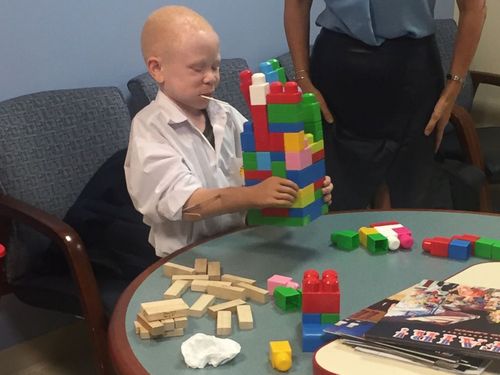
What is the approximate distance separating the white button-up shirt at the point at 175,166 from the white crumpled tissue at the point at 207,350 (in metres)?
0.39

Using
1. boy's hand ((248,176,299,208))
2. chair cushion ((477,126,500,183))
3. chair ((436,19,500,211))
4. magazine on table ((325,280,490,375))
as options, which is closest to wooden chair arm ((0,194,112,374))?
boy's hand ((248,176,299,208))

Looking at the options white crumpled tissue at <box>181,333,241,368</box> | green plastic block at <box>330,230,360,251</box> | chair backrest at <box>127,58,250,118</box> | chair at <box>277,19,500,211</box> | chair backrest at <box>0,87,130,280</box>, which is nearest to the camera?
white crumpled tissue at <box>181,333,241,368</box>

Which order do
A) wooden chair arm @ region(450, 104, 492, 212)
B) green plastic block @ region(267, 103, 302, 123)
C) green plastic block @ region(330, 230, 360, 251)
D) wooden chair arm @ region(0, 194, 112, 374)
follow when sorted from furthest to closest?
wooden chair arm @ region(450, 104, 492, 212)
wooden chair arm @ region(0, 194, 112, 374)
green plastic block @ region(330, 230, 360, 251)
green plastic block @ region(267, 103, 302, 123)

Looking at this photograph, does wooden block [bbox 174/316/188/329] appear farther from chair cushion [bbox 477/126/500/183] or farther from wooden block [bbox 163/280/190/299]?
chair cushion [bbox 477/126/500/183]

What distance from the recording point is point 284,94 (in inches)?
47.0

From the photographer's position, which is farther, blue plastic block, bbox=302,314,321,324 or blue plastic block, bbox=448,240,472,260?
blue plastic block, bbox=448,240,472,260

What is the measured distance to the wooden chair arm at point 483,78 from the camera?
296 centimetres

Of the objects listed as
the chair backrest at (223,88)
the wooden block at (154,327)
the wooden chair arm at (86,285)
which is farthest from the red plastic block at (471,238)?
the chair backrest at (223,88)

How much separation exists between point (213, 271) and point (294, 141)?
26cm

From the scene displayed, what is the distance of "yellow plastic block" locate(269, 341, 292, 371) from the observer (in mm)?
920

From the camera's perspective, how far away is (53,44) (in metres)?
2.07

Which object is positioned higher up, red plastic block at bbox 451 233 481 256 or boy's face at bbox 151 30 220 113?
boy's face at bbox 151 30 220 113

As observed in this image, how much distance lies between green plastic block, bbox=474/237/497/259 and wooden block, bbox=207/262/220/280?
446 millimetres

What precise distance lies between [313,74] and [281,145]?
716mm
